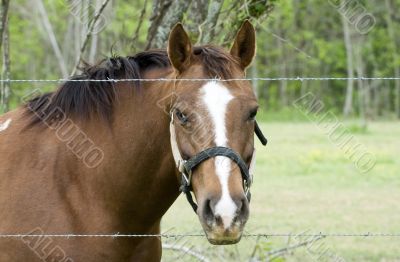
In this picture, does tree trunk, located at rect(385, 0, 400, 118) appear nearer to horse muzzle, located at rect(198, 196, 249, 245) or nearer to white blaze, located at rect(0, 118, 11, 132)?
white blaze, located at rect(0, 118, 11, 132)

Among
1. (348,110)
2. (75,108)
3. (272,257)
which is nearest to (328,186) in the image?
(272,257)

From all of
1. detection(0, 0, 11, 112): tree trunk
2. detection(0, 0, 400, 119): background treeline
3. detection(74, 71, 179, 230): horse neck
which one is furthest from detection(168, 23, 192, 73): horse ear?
detection(0, 0, 400, 119): background treeline

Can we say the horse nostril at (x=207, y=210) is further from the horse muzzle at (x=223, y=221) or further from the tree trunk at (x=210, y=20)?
the tree trunk at (x=210, y=20)

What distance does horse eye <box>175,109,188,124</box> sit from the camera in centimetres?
358

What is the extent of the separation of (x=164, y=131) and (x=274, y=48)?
4105 cm

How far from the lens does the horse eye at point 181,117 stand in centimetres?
358

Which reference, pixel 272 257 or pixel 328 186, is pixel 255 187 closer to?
pixel 328 186

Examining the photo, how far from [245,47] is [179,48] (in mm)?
371

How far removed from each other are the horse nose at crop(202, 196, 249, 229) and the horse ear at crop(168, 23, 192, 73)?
32.5 inches

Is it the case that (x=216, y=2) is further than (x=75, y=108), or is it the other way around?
(x=216, y=2)

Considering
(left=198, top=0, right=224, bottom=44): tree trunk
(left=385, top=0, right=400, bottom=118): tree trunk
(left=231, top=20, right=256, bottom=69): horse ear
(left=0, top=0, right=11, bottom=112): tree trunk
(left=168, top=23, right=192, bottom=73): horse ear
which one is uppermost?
(left=168, top=23, right=192, bottom=73): horse ear

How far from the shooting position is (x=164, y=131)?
3852 mm

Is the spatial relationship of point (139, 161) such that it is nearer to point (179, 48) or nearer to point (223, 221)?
point (179, 48)

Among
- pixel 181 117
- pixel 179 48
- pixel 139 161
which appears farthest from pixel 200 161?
pixel 179 48
